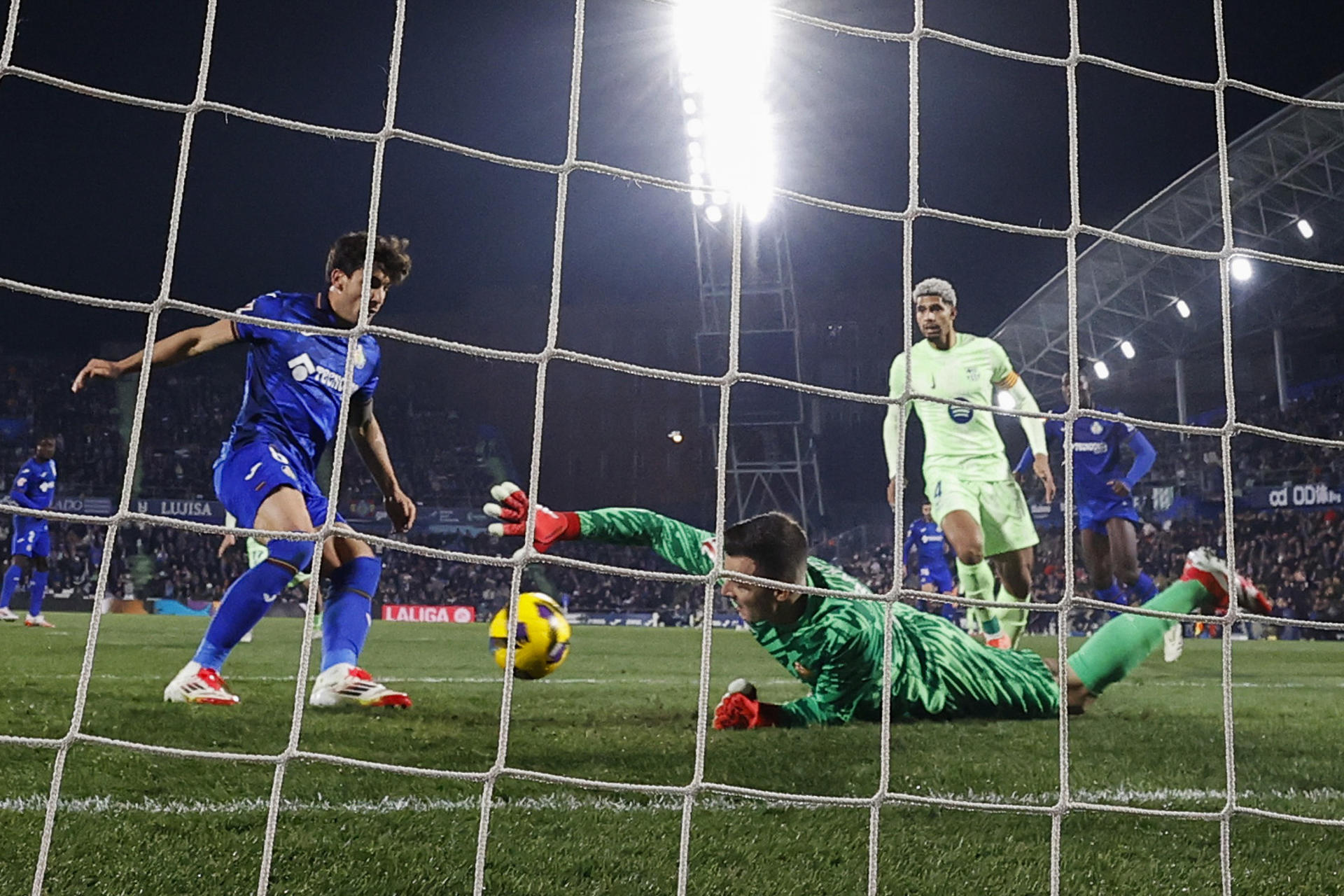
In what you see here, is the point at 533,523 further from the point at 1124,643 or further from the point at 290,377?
the point at 1124,643

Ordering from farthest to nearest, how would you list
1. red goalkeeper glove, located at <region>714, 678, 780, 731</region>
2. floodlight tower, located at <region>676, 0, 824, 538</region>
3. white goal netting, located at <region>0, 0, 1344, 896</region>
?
floodlight tower, located at <region>676, 0, 824, 538</region> < red goalkeeper glove, located at <region>714, 678, 780, 731</region> < white goal netting, located at <region>0, 0, 1344, 896</region>

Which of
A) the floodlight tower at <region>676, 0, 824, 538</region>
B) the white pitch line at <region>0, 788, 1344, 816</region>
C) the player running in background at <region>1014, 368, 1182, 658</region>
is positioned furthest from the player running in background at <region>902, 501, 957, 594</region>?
→ the floodlight tower at <region>676, 0, 824, 538</region>

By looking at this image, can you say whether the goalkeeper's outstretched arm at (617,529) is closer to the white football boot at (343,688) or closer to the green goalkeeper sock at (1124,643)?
the white football boot at (343,688)

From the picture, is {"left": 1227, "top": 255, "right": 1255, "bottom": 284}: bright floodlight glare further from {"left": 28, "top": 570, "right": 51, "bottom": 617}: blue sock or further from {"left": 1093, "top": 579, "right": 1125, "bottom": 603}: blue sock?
{"left": 28, "top": 570, "right": 51, "bottom": 617}: blue sock

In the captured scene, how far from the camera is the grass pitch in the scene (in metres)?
1.34

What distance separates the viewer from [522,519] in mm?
2131

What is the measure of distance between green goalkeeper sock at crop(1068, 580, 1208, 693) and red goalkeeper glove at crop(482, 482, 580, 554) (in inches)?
51.2

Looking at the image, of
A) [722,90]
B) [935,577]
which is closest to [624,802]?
[935,577]

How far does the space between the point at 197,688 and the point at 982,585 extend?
2506 millimetres

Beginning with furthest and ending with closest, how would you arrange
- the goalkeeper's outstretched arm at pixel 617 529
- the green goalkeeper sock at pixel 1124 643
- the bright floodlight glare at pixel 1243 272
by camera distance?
1. the bright floodlight glare at pixel 1243 272
2. the green goalkeeper sock at pixel 1124 643
3. the goalkeeper's outstretched arm at pixel 617 529

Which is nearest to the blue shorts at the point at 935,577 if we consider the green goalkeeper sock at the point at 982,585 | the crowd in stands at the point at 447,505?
the green goalkeeper sock at the point at 982,585

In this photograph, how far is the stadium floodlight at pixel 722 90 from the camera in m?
8.80

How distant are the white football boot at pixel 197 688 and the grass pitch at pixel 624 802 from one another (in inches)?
2.6

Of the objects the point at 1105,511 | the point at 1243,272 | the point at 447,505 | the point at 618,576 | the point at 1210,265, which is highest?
the point at 1243,272
